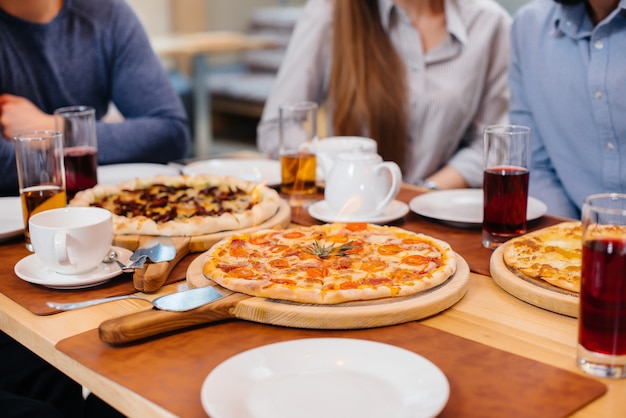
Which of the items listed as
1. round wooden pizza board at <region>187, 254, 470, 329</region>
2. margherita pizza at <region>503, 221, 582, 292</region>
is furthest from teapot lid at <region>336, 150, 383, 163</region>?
round wooden pizza board at <region>187, 254, 470, 329</region>

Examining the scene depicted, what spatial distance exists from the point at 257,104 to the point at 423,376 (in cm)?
629

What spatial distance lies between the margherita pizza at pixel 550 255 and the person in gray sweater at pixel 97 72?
1363mm

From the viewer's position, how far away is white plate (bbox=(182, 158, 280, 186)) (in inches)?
83.8

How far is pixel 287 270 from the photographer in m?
1.29

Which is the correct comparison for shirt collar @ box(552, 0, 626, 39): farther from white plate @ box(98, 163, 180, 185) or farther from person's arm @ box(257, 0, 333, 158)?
white plate @ box(98, 163, 180, 185)

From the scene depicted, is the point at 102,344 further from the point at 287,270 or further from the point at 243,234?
the point at 243,234

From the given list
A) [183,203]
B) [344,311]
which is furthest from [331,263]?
[183,203]

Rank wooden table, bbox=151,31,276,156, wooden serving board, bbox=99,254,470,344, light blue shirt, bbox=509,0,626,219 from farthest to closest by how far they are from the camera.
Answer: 1. wooden table, bbox=151,31,276,156
2. light blue shirt, bbox=509,0,626,219
3. wooden serving board, bbox=99,254,470,344

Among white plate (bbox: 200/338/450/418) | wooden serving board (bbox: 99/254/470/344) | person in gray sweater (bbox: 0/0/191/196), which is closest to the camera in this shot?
white plate (bbox: 200/338/450/418)

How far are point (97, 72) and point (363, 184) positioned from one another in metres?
1.33

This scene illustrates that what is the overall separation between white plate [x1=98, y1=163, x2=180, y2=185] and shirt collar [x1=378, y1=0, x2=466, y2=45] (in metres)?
0.95

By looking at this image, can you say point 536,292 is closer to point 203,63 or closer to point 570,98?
point 570,98

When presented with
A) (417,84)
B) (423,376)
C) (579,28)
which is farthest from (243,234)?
(417,84)

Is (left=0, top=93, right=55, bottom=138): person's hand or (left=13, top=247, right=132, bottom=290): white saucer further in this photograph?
(left=0, top=93, right=55, bottom=138): person's hand
